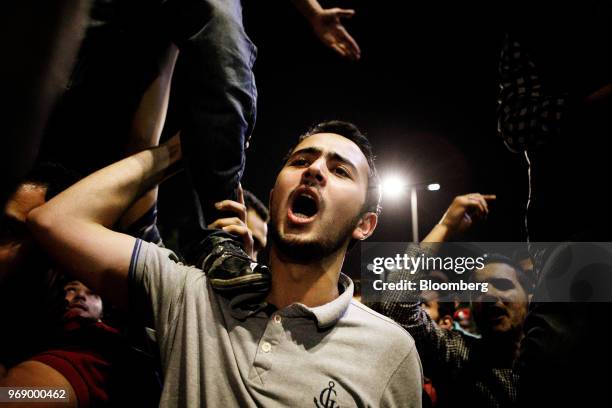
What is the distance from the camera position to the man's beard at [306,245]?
1841 mm

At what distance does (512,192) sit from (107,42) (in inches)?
608

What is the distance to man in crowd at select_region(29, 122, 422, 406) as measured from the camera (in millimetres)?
1475

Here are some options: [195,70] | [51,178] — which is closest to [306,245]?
[195,70]

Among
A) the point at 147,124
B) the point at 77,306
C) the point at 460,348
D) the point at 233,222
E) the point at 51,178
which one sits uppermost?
the point at 147,124

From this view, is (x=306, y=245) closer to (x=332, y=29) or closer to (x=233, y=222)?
(x=233, y=222)

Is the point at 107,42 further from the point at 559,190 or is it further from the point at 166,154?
the point at 559,190

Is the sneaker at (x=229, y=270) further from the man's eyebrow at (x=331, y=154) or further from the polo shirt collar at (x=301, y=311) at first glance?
the man's eyebrow at (x=331, y=154)

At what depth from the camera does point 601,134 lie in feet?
4.95

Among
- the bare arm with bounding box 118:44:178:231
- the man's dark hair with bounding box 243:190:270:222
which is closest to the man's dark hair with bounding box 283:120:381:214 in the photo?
the bare arm with bounding box 118:44:178:231

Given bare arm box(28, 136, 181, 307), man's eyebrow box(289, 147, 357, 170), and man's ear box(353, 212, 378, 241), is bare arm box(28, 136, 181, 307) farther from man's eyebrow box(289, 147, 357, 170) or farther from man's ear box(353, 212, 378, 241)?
man's ear box(353, 212, 378, 241)

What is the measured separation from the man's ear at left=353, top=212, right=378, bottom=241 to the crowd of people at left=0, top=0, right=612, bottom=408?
13mm

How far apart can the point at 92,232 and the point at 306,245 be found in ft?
2.88

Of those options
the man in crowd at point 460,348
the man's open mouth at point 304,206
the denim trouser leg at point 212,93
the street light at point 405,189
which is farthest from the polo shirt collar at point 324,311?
the street light at point 405,189

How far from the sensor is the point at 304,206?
2012 millimetres
